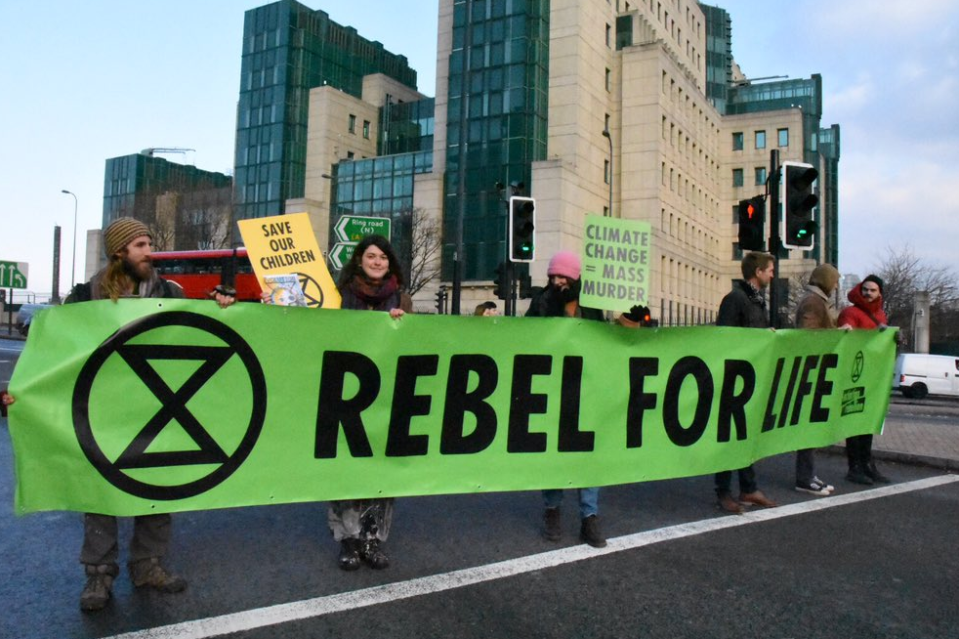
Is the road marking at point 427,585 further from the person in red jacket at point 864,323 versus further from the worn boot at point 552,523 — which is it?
the person in red jacket at point 864,323

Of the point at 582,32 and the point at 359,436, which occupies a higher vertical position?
the point at 582,32

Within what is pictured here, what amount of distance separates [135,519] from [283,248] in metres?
5.88

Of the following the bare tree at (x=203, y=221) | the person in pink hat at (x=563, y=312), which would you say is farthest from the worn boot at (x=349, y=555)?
the bare tree at (x=203, y=221)

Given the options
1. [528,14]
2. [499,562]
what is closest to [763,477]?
[499,562]

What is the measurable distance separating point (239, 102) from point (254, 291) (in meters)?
46.3

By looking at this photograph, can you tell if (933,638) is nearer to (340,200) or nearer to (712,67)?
(340,200)

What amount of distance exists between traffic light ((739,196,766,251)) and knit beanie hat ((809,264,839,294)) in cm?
246

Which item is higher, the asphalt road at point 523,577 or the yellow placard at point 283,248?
the yellow placard at point 283,248

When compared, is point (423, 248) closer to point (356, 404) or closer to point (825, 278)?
point (825, 278)

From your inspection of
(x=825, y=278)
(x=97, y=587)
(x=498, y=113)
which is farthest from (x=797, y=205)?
(x=498, y=113)

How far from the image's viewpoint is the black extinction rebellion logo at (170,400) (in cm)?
381

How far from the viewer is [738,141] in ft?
250

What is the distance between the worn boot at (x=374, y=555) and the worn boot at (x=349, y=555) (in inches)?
1.7

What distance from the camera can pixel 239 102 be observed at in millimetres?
71812
